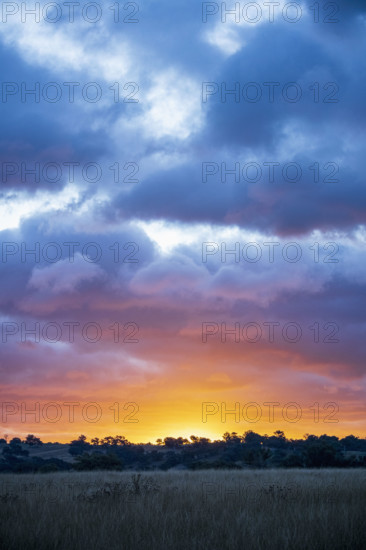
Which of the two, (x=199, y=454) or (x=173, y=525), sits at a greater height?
(x=173, y=525)

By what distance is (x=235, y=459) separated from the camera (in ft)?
188

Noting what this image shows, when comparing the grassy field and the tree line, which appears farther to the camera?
the tree line

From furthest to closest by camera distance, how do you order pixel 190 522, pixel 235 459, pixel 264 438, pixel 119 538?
pixel 264 438 < pixel 235 459 < pixel 190 522 < pixel 119 538

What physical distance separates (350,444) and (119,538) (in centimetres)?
8300

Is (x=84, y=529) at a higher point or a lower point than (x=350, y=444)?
higher

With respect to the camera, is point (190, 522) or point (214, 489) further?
point (214, 489)

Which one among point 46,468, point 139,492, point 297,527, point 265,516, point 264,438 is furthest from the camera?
point 264,438

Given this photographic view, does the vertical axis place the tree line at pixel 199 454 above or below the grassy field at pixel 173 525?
below

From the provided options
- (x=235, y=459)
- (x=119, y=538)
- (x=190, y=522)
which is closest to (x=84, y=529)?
(x=119, y=538)

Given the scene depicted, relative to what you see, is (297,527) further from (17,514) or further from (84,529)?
(17,514)

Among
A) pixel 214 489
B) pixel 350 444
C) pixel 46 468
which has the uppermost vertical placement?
pixel 214 489

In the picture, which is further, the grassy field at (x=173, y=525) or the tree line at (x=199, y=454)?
the tree line at (x=199, y=454)

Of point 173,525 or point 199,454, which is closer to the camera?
point 173,525

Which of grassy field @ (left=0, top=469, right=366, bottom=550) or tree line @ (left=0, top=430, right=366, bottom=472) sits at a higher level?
grassy field @ (left=0, top=469, right=366, bottom=550)
